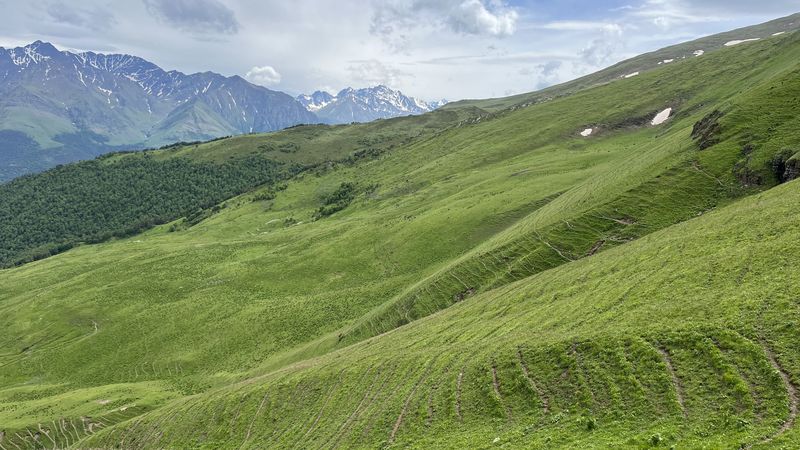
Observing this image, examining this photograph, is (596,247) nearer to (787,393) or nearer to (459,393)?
(459,393)

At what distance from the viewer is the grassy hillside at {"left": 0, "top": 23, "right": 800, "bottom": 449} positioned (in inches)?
997

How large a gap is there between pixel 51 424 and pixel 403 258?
6877 centimetres

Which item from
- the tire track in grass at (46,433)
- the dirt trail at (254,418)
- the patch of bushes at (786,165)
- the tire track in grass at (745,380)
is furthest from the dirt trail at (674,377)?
the tire track in grass at (46,433)

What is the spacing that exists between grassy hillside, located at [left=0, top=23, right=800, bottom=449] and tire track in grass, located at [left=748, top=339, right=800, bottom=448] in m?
0.15

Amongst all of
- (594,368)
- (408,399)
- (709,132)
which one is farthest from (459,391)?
(709,132)

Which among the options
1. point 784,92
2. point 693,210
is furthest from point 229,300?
point 784,92

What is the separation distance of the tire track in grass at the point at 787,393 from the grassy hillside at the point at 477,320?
154 mm

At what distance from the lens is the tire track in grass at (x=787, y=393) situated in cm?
1872

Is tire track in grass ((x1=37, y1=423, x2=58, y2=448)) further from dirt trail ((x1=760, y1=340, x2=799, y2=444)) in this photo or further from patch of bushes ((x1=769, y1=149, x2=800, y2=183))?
patch of bushes ((x1=769, y1=149, x2=800, y2=183))

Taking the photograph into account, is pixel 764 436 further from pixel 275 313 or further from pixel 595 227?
pixel 275 313

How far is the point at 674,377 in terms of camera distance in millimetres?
24562

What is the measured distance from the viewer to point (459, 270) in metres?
72.8

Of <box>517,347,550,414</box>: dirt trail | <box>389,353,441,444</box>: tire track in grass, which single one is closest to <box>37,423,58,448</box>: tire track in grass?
<box>389,353,441,444</box>: tire track in grass

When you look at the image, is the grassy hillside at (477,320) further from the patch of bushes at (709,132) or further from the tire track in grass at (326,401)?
the patch of bushes at (709,132)
